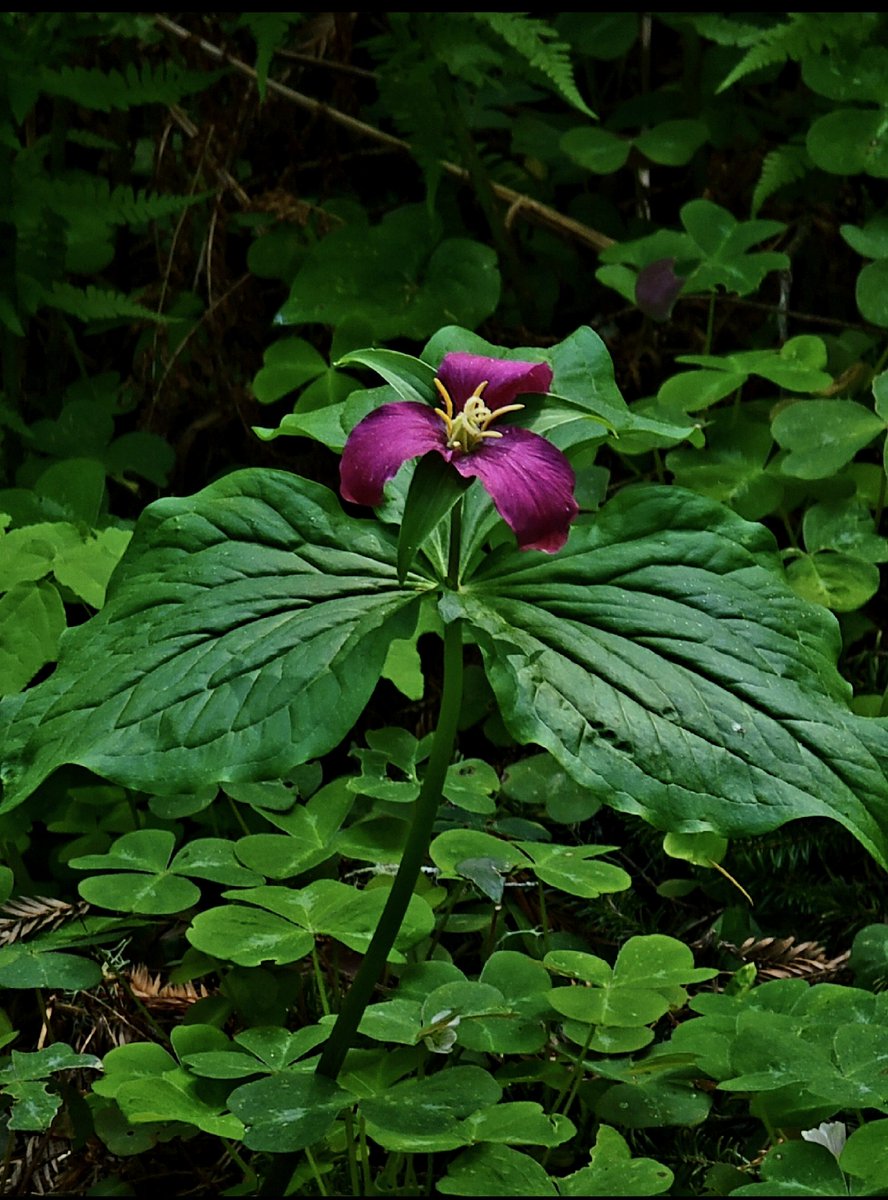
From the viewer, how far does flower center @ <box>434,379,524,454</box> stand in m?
1.15

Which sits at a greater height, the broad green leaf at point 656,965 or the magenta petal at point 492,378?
the magenta petal at point 492,378

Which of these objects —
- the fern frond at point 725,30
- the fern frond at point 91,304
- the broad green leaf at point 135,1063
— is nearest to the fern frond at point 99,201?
the fern frond at point 91,304

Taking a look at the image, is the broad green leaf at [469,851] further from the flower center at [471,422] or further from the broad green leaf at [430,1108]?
the flower center at [471,422]

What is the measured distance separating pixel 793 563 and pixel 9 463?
1.40 m

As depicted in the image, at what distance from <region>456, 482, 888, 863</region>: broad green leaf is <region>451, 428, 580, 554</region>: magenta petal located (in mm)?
94

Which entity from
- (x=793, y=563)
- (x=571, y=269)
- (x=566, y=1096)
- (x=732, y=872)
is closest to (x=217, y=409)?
(x=571, y=269)

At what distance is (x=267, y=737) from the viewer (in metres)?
1.10

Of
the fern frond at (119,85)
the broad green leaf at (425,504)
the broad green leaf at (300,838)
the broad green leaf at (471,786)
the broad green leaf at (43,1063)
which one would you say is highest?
the fern frond at (119,85)

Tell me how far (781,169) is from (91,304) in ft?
4.34

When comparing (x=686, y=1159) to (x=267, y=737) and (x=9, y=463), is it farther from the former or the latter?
(x=9, y=463)

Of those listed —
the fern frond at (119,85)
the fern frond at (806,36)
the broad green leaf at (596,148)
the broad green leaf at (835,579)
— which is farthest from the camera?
the broad green leaf at (596,148)

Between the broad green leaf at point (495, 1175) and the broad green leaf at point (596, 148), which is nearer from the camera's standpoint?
the broad green leaf at point (495, 1175)

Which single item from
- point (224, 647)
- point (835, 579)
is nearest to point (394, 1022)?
point (224, 647)

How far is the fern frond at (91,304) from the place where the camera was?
233 cm
